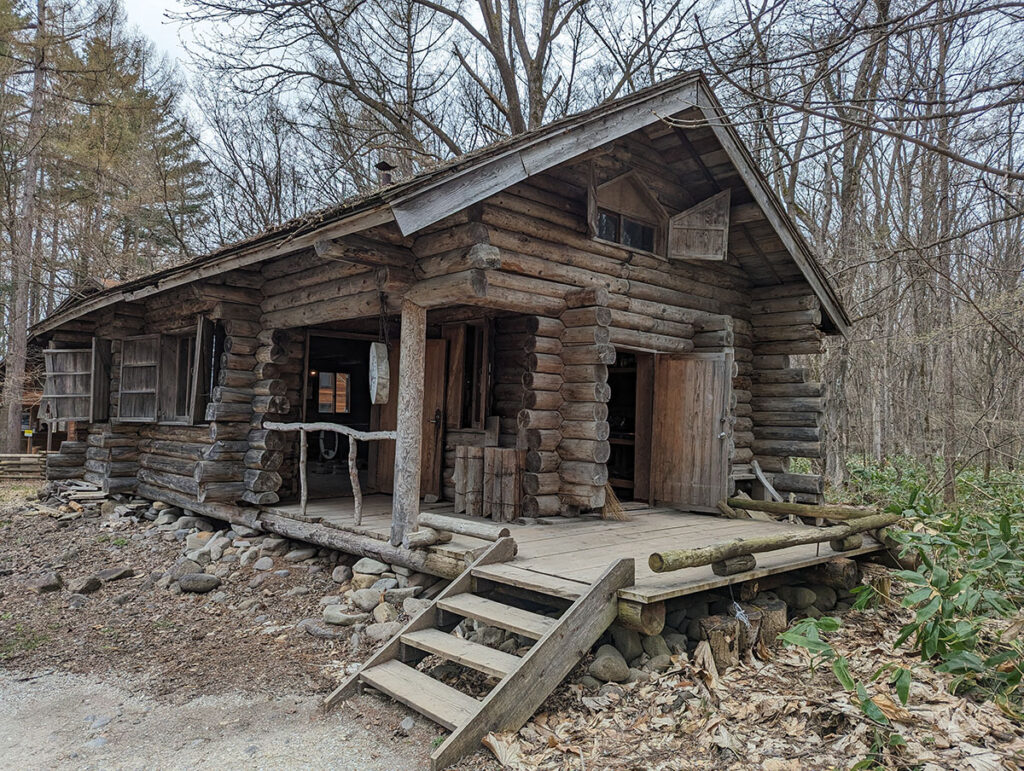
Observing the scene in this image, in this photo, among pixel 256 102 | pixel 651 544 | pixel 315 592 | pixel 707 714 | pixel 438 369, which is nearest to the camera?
pixel 707 714

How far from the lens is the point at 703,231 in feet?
27.1

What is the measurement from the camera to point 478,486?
7.46 metres

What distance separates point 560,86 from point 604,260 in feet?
34.3

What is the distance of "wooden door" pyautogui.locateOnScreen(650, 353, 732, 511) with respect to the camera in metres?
8.28

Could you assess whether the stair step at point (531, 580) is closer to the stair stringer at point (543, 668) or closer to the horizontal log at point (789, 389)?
the stair stringer at point (543, 668)

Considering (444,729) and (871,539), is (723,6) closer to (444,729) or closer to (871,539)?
(871,539)

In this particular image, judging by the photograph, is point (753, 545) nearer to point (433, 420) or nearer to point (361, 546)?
point (361, 546)

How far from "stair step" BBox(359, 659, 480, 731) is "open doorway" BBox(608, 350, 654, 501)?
518 cm

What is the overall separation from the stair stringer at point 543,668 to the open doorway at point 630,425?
476cm

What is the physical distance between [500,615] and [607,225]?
16.7 feet

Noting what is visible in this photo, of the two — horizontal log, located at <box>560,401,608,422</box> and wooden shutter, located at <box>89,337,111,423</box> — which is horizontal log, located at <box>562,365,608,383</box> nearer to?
horizontal log, located at <box>560,401,608,422</box>

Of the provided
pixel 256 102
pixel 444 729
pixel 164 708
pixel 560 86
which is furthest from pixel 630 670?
pixel 256 102

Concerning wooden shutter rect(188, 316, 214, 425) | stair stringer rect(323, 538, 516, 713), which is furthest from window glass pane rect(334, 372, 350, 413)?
stair stringer rect(323, 538, 516, 713)

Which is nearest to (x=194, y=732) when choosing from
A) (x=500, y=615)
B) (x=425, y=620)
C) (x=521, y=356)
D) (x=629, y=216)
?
(x=425, y=620)
